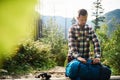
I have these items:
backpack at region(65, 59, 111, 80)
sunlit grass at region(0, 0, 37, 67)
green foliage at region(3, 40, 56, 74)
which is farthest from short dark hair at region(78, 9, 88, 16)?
green foliage at region(3, 40, 56, 74)

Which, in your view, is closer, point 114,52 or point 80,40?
point 80,40

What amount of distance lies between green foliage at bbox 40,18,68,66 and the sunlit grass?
1457 cm

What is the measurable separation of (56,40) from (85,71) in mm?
13733

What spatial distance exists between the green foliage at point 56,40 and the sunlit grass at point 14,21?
47.8 feet

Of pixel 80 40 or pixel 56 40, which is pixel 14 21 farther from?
pixel 56 40

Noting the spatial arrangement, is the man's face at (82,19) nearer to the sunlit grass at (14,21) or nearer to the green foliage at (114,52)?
the sunlit grass at (14,21)

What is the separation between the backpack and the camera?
4.09 m

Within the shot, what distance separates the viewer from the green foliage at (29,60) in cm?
1054

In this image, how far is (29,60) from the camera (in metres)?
12.3

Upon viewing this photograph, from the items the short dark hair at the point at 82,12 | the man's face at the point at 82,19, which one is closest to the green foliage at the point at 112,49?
the man's face at the point at 82,19

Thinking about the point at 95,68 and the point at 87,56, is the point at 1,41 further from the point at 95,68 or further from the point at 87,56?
the point at 87,56

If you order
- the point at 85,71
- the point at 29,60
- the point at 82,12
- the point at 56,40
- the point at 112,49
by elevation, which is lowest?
the point at 29,60

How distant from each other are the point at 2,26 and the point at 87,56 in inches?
163

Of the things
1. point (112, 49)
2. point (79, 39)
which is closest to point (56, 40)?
point (112, 49)
